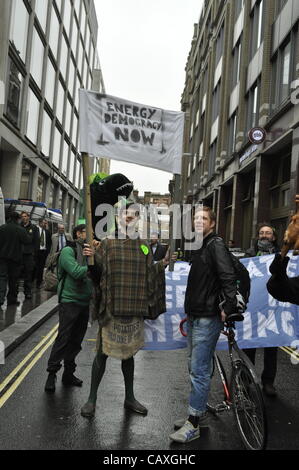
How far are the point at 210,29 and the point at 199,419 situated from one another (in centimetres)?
3631

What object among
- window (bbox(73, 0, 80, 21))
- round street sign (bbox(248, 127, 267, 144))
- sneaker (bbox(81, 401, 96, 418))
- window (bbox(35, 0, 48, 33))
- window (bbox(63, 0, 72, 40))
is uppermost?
window (bbox(73, 0, 80, 21))

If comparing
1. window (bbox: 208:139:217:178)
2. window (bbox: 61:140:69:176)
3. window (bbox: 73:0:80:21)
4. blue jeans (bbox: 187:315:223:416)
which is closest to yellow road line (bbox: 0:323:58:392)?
blue jeans (bbox: 187:315:223:416)

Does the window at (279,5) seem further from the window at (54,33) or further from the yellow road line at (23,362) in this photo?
the window at (54,33)

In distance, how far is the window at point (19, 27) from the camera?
2156 cm

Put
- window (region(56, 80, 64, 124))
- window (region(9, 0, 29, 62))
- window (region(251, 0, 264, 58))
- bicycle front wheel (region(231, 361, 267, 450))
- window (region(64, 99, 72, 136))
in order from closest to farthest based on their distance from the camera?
1. bicycle front wheel (region(231, 361, 267, 450))
2. window (region(251, 0, 264, 58))
3. window (region(9, 0, 29, 62))
4. window (region(56, 80, 64, 124))
5. window (region(64, 99, 72, 136))

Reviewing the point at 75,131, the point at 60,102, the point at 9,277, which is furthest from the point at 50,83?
the point at 9,277

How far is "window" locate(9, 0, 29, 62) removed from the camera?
2156cm

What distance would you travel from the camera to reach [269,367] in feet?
17.1

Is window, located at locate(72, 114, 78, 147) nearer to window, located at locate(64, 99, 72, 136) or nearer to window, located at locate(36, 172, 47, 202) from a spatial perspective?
window, located at locate(64, 99, 72, 136)

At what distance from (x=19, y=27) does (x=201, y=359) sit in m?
23.6

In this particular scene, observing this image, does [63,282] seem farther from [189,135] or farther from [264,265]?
[189,135]

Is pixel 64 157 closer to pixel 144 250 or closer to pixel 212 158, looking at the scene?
pixel 212 158

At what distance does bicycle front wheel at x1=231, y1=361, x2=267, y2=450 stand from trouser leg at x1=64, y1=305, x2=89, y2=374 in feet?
6.78

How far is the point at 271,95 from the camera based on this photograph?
18375mm
